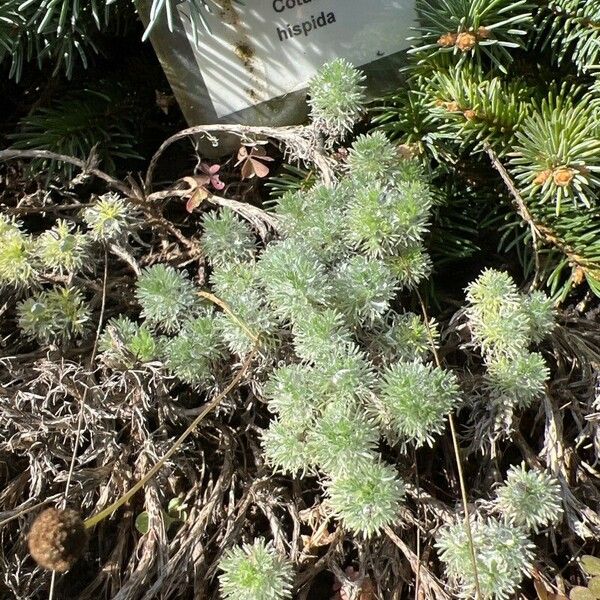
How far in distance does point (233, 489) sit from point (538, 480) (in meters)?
0.49

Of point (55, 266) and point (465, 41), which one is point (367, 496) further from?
point (465, 41)

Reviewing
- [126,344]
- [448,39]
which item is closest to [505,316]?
[448,39]

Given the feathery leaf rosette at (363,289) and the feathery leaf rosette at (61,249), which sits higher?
the feathery leaf rosette at (61,249)

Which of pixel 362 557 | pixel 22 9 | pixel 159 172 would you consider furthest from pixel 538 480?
pixel 22 9

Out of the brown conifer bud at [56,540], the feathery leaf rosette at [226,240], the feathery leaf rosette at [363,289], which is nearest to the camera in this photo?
the brown conifer bud at [56,540]

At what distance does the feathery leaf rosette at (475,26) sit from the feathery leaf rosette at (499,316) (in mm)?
365

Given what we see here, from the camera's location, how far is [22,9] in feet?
3.98

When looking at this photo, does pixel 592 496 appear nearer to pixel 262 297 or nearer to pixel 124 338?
pixel 262 297

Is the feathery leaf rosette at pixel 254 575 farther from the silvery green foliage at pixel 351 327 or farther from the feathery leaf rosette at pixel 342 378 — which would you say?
the feathery leaf rosette at pixel 342 378

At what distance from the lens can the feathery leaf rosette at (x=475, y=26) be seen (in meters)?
1.20

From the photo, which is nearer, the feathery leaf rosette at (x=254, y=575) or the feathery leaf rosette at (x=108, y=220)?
the feathery leaf rosette at (x=254, y=575)

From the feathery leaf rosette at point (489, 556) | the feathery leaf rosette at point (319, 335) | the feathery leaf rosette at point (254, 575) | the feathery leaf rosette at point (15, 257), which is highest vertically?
the feathery leaf rosette at point (15, 257)

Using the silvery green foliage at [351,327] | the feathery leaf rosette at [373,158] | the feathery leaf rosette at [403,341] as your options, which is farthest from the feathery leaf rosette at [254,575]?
the feathery leaf rosette at [373,158]

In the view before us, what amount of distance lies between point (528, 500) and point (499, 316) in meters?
0.27
